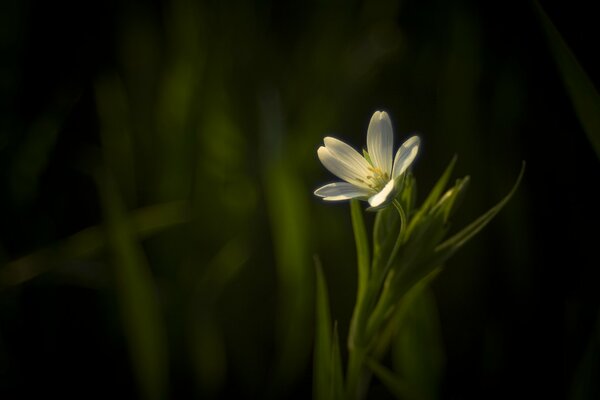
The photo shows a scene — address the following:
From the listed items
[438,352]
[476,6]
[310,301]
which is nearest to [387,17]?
[476,6]

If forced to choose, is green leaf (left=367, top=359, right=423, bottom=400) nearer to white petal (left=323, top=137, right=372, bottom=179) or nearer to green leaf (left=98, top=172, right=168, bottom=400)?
white petal (left=323, top=137, right=372, bottom=179)

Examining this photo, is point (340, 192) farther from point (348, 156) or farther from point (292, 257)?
point (292, 257)

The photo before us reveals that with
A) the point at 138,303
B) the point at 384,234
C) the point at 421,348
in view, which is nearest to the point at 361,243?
the point at 384,234

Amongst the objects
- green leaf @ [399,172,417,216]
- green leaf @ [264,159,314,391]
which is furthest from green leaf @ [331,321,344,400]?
green leaf @ [264,159,314,391]

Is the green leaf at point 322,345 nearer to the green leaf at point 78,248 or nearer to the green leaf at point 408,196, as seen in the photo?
the green leaf at point 408,196

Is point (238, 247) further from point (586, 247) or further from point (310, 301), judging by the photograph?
point (586, 247)

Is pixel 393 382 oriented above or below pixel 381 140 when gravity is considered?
below
